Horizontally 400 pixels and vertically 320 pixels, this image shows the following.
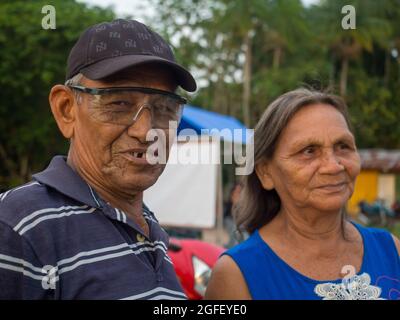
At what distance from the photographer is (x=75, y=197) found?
1.42 m

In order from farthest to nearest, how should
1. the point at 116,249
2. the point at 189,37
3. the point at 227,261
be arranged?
Answer: the point at 189,37 → the point at 227,261 → the point at 116,249

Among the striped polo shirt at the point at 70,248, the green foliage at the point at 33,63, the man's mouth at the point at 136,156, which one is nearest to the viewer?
the striped polo shirt at the point at 70,248

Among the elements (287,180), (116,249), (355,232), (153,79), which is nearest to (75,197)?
(116,249)

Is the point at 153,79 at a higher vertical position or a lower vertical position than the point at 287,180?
higher

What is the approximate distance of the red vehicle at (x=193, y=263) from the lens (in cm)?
431

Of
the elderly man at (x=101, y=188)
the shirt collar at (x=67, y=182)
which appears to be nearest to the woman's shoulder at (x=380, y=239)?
the elderly man at (x=101, y=188)

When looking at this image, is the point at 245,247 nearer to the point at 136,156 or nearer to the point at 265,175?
the point at 265,175

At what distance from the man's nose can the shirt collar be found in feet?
0.66

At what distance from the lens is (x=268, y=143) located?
1.95m

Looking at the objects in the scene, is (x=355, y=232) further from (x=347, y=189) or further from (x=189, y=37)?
(x=189, y=37)

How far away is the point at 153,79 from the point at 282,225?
82cm

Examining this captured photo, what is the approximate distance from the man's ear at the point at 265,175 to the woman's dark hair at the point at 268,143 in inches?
0.8

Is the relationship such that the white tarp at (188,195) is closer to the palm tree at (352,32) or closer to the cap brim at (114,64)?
the cap brim at (114,64)

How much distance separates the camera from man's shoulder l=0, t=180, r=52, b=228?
128 cm
